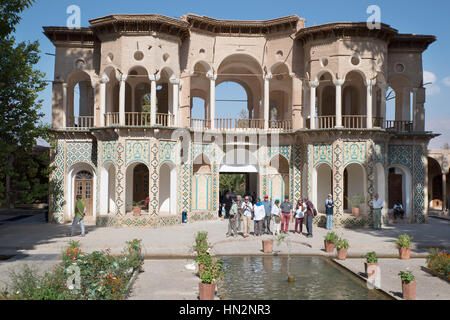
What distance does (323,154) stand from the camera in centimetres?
2169

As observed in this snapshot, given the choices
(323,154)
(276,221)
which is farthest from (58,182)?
(323,154)

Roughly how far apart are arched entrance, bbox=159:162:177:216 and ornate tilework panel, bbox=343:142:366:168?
8.79m

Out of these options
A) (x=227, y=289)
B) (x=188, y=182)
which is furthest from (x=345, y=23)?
(x=227, y=289)

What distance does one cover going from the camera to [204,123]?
23.7 m

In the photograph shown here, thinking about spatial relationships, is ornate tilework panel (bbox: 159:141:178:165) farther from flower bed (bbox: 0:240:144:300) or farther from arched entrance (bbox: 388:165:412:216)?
arched entrance (bbox: 388:165:412:216)

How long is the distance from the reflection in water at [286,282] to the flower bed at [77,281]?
8.07 ft

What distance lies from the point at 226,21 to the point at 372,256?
16829 mm

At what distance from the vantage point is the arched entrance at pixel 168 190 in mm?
22156

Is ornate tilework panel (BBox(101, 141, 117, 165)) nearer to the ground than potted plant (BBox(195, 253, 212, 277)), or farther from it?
farther from it

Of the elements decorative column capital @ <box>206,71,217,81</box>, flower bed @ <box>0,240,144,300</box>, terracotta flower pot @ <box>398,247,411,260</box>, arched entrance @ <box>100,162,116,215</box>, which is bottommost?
terracotta flower pot @ <box>398,247,411,260</box>

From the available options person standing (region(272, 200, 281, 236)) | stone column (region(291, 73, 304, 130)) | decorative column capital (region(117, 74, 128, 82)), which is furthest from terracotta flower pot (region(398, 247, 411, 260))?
decorative column capital (region(117, 74, 128, 82))

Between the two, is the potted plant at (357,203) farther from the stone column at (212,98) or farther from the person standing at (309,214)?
the stone column at (212,98)

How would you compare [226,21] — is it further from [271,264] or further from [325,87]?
[271,264]

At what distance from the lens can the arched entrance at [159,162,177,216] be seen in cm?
2216
